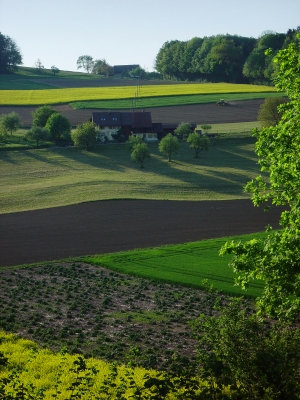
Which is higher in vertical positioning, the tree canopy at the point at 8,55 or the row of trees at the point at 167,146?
the tree canopy at the point at 8,55

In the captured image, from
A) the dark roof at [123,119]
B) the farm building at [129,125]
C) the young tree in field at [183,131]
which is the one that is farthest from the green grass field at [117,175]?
the dark roof at [123,119]

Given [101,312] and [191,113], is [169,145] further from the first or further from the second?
[101,312]

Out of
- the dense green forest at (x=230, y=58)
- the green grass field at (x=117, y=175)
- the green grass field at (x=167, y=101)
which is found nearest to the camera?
the green grass field at (x=117, y=175)

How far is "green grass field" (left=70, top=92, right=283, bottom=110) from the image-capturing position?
119219 mm

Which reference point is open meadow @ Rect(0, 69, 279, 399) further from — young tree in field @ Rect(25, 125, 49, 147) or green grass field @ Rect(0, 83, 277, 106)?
green grass field @ Rect(0, 83, 277, 106)

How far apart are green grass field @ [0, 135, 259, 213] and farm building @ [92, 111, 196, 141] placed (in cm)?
477

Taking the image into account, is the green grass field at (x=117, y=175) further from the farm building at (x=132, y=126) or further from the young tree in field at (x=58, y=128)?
the young tree in field at (x=58, y=128)

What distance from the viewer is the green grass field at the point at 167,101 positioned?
391ft

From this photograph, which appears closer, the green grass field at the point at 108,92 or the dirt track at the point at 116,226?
the dirt track at the point at 116,226

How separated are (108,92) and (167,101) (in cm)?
2143

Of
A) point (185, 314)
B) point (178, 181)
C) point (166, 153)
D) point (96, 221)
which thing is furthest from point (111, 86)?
point (185, 314)

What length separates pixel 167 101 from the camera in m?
126

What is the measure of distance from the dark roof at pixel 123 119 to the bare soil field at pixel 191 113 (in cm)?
690

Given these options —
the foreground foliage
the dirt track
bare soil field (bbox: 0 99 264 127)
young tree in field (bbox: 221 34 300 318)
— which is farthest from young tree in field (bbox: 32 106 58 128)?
the foreground foliage
